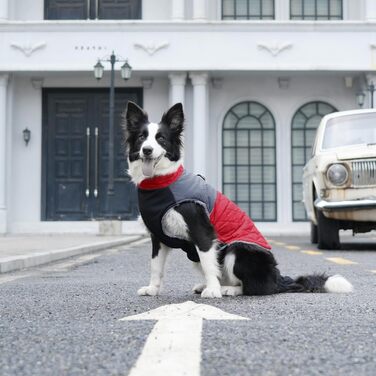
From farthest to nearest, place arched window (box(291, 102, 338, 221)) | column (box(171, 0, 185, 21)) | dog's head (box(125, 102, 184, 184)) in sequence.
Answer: arched window (box(291, 102, 338, 221)) < column (box(171, 0, 185, 21)) < dog's head (box(125, 102, 184, 184))

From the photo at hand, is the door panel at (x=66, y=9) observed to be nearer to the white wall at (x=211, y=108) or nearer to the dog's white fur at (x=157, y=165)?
the white wall at (x=211, y=108)

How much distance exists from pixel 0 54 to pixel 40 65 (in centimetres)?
135

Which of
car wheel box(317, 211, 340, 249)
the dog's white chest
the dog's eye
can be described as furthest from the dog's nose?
car wheel box(317, 211, 340, 249)

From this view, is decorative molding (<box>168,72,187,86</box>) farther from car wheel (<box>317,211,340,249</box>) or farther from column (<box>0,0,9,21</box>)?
car wheel (<box>317,211,340,249</box>)

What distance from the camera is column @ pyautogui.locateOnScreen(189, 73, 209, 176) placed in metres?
24.7

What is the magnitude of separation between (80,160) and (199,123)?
4090 millimetres

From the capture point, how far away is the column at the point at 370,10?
2547 cm

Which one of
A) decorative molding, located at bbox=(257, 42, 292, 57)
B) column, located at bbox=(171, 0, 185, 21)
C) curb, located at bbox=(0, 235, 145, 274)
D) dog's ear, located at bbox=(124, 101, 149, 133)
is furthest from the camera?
column, located at bbox=(171, 0, 185, 21)

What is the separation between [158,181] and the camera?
4.77 meters

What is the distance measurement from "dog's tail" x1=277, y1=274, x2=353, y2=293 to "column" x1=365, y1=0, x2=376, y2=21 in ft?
71.3

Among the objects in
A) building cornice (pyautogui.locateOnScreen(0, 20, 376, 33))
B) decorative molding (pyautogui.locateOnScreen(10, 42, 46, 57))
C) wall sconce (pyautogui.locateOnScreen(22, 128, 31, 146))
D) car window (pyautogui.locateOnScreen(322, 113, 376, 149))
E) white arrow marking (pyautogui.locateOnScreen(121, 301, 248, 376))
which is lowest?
white arrow marking (pyautogui.locateOnScreen(121, 301, 248, 376))

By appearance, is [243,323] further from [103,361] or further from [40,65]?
[40,65]

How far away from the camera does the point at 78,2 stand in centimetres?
2678

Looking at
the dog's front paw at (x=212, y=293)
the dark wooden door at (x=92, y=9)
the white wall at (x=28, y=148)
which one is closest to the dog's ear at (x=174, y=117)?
the dog's front paw at (x=212, y=293)
